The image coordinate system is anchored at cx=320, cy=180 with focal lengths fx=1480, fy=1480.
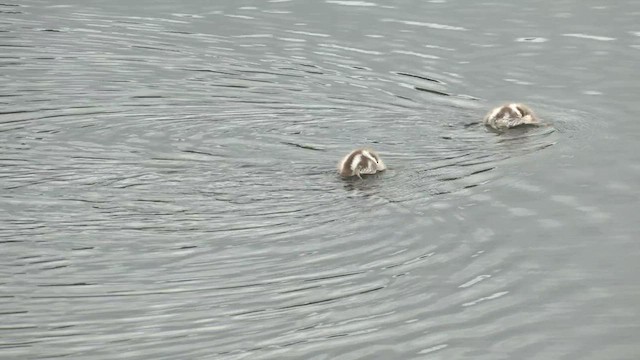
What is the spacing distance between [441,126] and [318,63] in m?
2.72

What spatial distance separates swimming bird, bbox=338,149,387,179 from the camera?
12.1 m

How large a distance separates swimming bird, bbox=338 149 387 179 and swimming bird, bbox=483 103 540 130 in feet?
5.15

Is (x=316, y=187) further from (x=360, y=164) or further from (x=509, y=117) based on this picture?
(x=509, y=117)

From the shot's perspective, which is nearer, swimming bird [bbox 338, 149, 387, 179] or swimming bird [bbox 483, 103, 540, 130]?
swimming bird [bbox 338, 149, 387, 179]

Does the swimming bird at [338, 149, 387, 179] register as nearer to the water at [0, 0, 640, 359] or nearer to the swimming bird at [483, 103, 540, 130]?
the water at [0, 0, 640, 359]

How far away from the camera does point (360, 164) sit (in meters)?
12.1

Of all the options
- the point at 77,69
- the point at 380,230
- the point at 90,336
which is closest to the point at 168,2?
the point at 77,69

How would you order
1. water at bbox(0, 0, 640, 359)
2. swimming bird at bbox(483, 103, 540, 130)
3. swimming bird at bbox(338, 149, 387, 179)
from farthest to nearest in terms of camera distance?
swimming bird at bbox(483, 103, 540, 130) → swimming bird at bbox(338, 149, 387, 179) → water at bbox(0, 0, 640, 359)

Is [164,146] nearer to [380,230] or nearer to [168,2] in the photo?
[380,230]

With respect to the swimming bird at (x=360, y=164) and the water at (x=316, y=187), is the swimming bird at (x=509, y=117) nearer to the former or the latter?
the water at (x=316, y=187)

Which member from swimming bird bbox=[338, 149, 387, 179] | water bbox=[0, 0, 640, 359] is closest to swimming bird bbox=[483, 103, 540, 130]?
water bbox=[0, 0, 640, 359]

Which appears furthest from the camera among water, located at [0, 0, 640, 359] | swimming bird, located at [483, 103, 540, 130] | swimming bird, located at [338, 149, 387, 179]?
swimming bird, located at [483, 103, 540, 130]

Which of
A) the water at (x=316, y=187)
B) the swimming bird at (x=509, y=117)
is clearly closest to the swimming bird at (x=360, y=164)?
the water at (x=316, y=187)

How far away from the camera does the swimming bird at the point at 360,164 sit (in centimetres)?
1209
